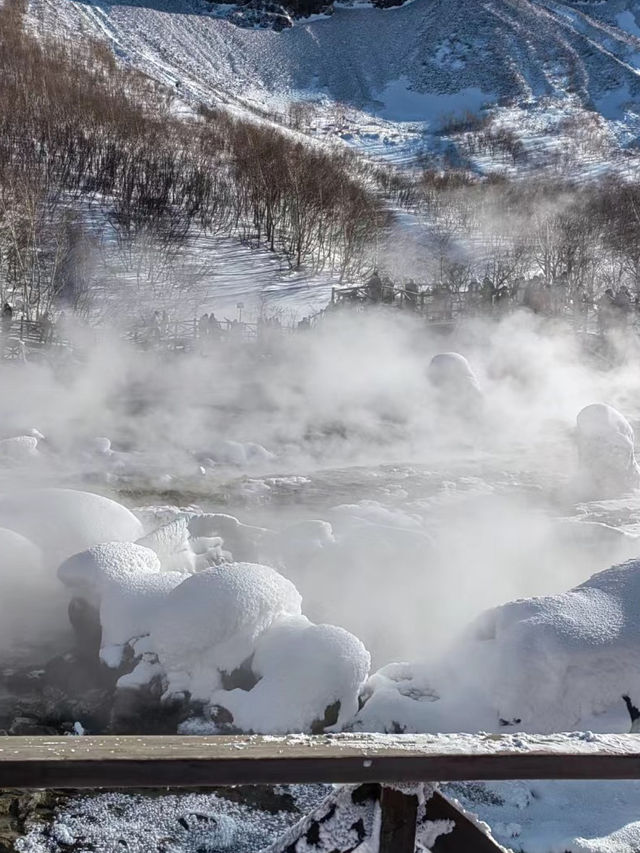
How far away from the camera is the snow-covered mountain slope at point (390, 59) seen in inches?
2094

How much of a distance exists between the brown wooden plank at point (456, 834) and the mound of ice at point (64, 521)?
18.0 ft

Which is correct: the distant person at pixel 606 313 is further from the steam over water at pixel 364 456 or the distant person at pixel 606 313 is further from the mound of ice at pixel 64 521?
the mound of ice at pixel 64 521

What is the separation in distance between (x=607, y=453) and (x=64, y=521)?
7.12 m

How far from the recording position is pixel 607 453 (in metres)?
10.2

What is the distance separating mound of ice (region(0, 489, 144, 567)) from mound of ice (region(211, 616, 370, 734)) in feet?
8.32

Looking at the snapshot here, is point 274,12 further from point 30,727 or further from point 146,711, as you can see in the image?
point 30,727

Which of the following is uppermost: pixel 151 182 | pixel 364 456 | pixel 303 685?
pixel 151 182

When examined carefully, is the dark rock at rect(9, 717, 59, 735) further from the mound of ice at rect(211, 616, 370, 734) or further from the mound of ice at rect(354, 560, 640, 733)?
the mound of ice at rect(354, 560, 640, 733)

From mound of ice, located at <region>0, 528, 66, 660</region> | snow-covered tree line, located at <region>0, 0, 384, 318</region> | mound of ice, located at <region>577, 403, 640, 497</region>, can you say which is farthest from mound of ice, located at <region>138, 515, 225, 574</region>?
snow-covered tree line, located at <region>0, 0, 384, 318</region>

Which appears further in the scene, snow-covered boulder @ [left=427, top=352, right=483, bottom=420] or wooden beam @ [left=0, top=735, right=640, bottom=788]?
snow-covered boulder @ [left=427, top=352, right=483, bottom=420]

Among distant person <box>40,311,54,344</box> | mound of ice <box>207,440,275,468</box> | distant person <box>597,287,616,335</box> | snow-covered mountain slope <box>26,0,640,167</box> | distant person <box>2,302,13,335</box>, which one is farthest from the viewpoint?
snow-covered mountain slope <box>26,0,640,167</box>

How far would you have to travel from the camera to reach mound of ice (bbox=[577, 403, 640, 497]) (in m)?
10.2

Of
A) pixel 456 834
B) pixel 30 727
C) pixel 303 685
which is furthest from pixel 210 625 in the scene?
pixel 456 834

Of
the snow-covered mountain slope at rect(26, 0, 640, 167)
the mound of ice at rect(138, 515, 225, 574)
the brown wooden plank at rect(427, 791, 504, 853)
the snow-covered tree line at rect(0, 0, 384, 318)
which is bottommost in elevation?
the mound of ice at rect(138, 515, 225, 574)
